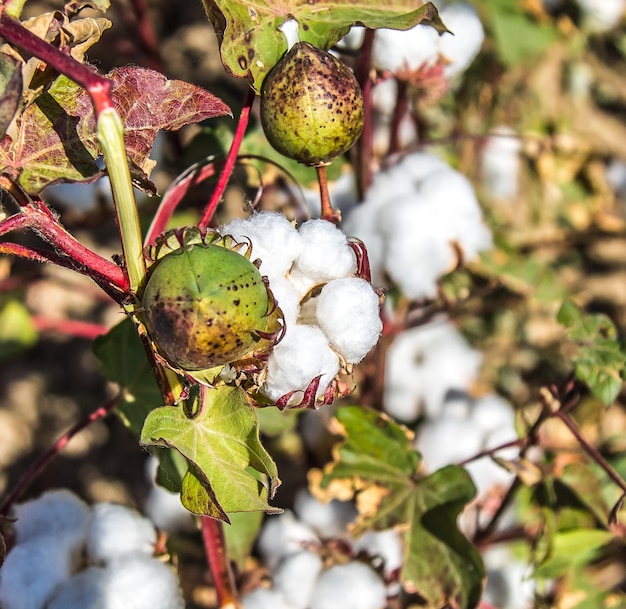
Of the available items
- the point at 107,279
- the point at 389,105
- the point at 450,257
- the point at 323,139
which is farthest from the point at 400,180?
the point at 107,279

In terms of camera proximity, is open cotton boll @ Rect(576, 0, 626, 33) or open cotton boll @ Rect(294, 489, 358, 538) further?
open cotton boll @ Rect(576, 0, 626, 33)

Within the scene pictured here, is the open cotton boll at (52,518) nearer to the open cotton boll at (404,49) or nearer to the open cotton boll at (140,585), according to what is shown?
the open cotton boll at (140,585)

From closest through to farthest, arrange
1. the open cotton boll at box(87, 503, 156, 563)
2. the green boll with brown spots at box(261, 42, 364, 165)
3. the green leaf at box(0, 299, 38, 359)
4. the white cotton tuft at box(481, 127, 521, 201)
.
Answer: the green boll with brown spots at box(261, 42, 364, 165) < the open cotton boll at box(87, 503, 156, 563) < the green leaf at box(0, 299, 38, 359) < the white cotton tuft at box(481, 127, 521, 201)

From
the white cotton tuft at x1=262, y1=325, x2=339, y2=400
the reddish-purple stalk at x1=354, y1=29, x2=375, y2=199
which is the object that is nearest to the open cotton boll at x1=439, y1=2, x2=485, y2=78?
the reddish-purple stalk at x1=354, y1=29, x2=375, y2=199

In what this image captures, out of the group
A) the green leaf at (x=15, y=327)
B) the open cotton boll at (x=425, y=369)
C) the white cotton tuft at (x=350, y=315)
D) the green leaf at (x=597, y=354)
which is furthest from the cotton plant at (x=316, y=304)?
the green leaf at (x=15, y=327)

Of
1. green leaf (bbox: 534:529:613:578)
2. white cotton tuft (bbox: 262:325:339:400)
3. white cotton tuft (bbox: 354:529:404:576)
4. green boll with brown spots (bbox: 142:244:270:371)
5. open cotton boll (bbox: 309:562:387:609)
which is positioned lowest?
white cotton tuft (bbox: 354:529:404:576)

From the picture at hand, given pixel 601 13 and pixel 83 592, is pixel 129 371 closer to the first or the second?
pixel 83 592

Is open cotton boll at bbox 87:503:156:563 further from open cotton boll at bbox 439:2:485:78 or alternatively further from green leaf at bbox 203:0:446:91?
open cotton boll at bbox 439:2:485:78
